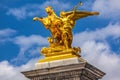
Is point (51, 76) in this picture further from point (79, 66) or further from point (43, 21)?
point (43, 21)

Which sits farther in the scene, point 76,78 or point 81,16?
point 81,16

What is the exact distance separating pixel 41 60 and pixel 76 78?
2375 mm

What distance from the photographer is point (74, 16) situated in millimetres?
26031

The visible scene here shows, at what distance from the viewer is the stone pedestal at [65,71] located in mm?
24141

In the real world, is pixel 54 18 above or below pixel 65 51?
above

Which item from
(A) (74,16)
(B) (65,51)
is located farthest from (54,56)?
(A) (74,16)

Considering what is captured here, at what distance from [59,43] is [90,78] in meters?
2.49

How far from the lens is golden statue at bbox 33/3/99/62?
25328mm

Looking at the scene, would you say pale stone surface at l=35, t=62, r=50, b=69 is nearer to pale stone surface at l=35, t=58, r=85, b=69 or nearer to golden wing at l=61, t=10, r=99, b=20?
pale stone surface at l=35, t=58, r=85, b=69

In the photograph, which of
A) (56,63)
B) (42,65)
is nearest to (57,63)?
(56,63)

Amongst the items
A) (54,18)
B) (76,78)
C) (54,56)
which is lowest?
(76,78)

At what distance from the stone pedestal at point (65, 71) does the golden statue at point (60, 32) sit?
43cm

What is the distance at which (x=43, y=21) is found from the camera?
26.3 m

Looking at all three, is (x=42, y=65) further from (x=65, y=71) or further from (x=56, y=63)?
(x=65, y=71)
